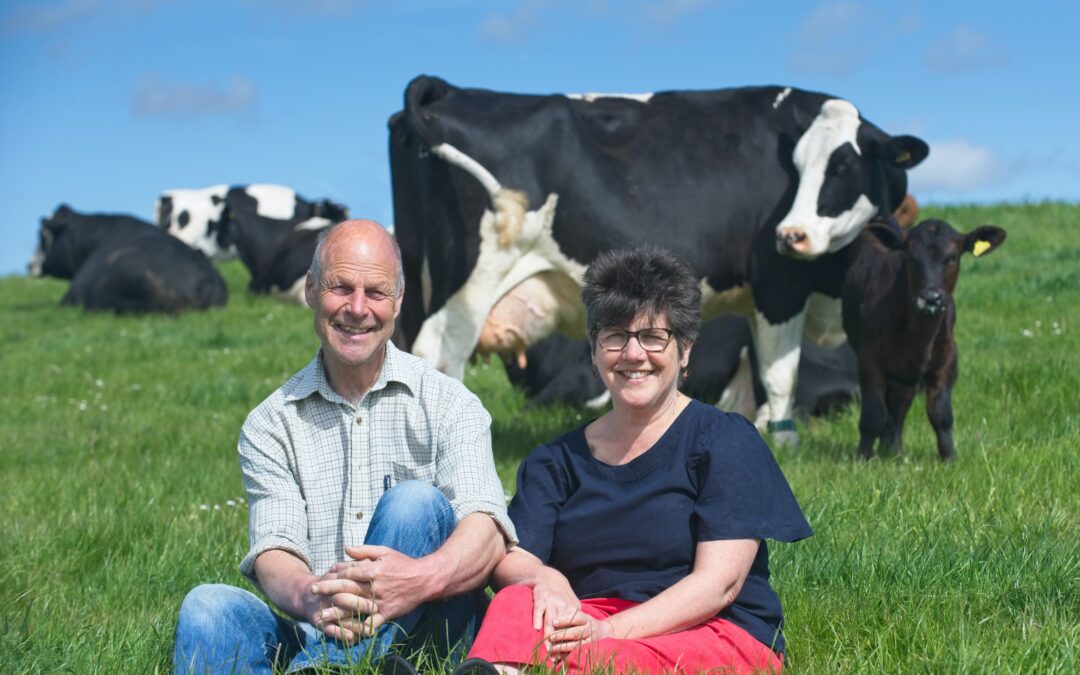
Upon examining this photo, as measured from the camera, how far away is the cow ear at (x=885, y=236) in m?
7.39

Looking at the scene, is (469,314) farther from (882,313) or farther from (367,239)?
(367,239)

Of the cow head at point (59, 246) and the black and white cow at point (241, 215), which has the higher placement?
the black and white cow at point (241, 215)

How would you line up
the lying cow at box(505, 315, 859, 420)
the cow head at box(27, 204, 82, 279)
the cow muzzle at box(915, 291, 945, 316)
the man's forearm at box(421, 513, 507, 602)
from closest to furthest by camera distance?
the man's forearm at box(421, 513, 507, 602) < the cow muzzle at box(915, 291, 945, 316) < the lying cow at box(505, 315, 859, 420) < the cow head at box(27, 204, 82, 279)

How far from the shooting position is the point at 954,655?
3672 millimetres

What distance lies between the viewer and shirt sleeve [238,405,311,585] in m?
3.92

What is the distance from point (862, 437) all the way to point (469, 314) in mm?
2496

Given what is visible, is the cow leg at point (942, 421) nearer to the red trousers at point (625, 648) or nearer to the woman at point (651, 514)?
the woman at point (651, 514)

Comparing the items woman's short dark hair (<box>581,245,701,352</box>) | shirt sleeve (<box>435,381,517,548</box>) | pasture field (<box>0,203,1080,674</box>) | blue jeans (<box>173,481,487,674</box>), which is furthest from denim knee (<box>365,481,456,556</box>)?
pasture field (<box>0,203,1080,674</box>)

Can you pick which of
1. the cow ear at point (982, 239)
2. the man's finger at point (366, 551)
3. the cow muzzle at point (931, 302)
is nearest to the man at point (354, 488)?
the man's finger at point (366, 551)

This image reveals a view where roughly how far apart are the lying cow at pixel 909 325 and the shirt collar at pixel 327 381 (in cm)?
375

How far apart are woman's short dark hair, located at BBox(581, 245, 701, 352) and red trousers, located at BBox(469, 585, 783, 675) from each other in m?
0.85

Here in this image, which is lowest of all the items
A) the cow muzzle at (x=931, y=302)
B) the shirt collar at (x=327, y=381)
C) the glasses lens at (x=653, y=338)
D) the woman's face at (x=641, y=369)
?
the shirt collar at (x=327, y=381)

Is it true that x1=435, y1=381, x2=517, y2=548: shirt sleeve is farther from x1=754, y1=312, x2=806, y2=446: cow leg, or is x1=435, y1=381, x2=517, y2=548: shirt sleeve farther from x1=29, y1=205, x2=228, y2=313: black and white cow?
x1=29, y1=205, x2=228, y2=313: black and white cow

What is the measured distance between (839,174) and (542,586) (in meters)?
5.70
